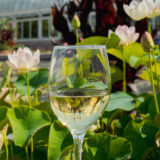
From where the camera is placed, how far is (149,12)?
0.90 metres

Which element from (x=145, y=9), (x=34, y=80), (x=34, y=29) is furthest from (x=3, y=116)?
(x=34, y=29)

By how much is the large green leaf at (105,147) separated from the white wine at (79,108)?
137 mm

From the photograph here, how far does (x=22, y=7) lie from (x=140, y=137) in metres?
21.2

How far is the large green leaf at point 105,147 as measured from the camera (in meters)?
0.72

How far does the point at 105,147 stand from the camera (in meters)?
0.73

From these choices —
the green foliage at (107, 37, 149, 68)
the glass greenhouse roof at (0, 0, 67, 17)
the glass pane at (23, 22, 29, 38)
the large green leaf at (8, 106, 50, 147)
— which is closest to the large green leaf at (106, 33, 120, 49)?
the green foliage at (107, 37, 149, 68)

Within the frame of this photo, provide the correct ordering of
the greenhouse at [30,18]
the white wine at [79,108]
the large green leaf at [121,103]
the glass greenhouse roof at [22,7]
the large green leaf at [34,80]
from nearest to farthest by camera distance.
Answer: the white wine at [79,108] → the large green leaf at [121,103] → the large green leaf at [34,80] → the glass greenhouse roof at [22,7] → the greenhouse at [30,18]

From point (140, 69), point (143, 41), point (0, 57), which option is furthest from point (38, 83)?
point (0, 57)

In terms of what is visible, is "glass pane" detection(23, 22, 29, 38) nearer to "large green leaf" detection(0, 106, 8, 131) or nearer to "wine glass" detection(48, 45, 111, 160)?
"large green leaf" detection(0, 106, 8, 131)

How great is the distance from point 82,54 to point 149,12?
0.39m

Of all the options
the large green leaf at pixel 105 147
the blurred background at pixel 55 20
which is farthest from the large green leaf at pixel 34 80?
the large green leaf at pixel 105 147

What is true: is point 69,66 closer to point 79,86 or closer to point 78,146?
point 79,86

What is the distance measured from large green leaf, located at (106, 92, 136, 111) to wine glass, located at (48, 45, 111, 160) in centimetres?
23

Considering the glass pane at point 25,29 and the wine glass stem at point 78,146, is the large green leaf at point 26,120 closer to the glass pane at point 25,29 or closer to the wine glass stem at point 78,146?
the wine glass stem at point 78,146
